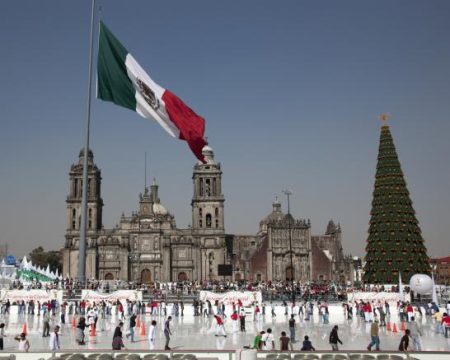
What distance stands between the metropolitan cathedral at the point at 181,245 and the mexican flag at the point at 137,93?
6048cm

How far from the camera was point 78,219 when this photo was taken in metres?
80.6

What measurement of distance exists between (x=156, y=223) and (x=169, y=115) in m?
62.0

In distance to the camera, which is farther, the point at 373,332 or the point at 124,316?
the point at 124,316

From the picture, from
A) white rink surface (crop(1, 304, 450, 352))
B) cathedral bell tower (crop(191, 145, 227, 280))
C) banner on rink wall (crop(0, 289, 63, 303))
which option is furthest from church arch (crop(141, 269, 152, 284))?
white rink surface (crop(1, 304, 450, 352))

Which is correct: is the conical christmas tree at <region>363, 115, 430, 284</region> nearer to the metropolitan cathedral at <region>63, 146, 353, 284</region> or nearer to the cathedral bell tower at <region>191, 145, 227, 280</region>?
the metropolitan cathedral at <region>63, 146, 353, 284</region>

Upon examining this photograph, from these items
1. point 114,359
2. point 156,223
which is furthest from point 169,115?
point 156,223

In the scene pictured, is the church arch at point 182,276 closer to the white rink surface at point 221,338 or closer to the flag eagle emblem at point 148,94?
the white rink surface at point 221,338

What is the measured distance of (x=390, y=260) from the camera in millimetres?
53781

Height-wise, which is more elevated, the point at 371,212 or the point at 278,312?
the point at 371,212

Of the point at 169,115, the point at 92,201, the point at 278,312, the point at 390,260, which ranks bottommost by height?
the point at 278,312

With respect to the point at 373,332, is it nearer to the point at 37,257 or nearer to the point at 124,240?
the point at 124,240

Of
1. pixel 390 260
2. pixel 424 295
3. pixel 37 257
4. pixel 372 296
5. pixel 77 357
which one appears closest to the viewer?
pixel 77 357

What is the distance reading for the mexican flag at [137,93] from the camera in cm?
1839

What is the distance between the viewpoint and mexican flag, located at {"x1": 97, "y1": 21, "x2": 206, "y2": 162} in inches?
724
